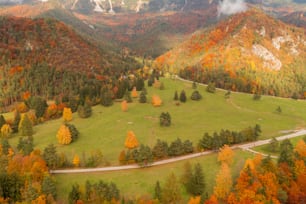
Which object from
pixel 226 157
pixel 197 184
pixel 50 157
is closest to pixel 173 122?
pixel 226 157

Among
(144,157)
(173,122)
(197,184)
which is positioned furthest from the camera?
(173,122)

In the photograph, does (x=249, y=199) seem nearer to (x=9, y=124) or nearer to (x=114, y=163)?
(x=114, y=163)

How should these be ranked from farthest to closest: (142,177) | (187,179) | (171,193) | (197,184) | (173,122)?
(173,122) → (142,177) → (187,179) → (197,184) → (171,193)

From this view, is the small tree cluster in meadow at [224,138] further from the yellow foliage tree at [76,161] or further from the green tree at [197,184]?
the yellow foliage tree at [76,161]

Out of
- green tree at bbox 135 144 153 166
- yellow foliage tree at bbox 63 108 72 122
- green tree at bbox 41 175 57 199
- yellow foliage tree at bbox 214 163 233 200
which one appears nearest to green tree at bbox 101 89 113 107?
yellow foliage tree at bbox 63 108 72 122

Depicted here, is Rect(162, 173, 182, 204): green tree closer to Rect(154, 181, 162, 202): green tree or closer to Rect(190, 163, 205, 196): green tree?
Rect(154, 181, 162, 202): green tree

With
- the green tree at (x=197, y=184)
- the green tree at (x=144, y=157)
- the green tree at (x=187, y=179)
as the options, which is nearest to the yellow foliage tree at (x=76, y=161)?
the green tree at (x=144, y=157)

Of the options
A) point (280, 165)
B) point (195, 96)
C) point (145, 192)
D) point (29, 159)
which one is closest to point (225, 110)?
point (195, 96)

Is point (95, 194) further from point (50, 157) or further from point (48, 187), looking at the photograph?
point (50, 157)
